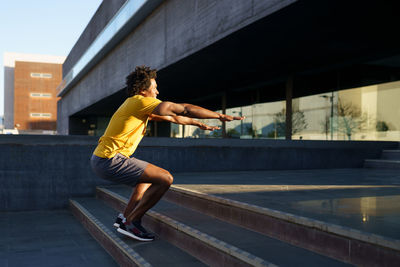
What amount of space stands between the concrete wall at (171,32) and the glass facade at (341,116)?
5911mm

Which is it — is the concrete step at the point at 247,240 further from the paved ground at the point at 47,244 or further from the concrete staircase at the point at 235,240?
the paved ground at the point at 47,244

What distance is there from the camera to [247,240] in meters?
3.27

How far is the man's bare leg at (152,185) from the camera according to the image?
142 inches

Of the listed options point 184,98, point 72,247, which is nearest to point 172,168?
point 72,247

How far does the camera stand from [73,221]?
635 centimetres

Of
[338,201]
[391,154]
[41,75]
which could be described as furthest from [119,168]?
[41,75]

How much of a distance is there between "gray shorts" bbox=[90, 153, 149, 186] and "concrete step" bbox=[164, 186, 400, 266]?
1.22 meters

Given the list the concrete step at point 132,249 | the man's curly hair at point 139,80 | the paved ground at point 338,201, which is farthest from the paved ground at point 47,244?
the man's curly hair at point 139,80

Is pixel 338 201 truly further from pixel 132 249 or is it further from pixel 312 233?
pixel 132 249

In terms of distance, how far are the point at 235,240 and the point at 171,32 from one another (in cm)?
1100

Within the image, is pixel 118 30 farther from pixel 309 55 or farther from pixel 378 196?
pixel 378 196

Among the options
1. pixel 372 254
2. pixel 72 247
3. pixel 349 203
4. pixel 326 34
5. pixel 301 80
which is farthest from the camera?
pixel 301 80

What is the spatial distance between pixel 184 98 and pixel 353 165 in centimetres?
1526

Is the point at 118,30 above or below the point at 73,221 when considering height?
above
